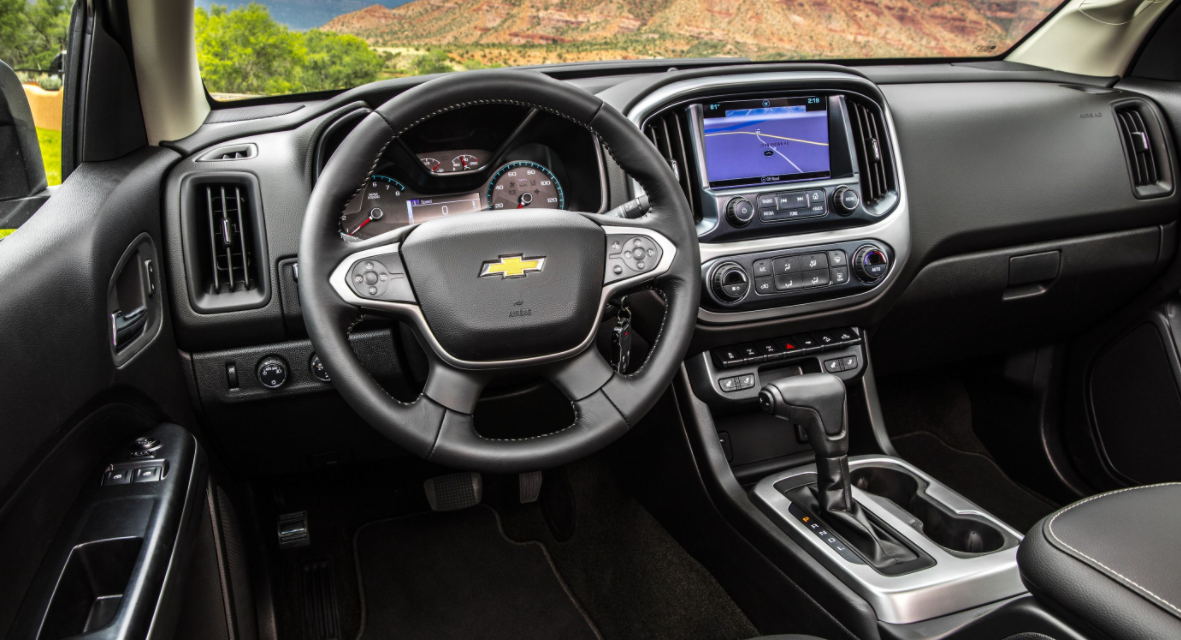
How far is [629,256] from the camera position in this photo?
1440 mm

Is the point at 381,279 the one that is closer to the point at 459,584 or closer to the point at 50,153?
the point at 50,153

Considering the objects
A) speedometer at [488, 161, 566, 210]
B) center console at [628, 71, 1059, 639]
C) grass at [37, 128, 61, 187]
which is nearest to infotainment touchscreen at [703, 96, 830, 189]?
center console at [628, 71, 1059, 639]

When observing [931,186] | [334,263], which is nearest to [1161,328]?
[931,186]

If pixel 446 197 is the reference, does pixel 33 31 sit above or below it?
above

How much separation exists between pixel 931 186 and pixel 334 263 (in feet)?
5.14

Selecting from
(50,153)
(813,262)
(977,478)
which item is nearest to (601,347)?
(813,262)

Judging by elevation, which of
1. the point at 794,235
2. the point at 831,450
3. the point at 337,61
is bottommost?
the point at 831,450

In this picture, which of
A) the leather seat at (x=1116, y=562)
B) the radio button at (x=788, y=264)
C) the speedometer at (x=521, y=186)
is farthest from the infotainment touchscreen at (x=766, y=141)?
the leather seat at (x=1116, y=562)

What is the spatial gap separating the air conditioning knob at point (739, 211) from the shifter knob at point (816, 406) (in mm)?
386

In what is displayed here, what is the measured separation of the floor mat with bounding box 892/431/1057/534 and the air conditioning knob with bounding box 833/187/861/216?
1.20 meters

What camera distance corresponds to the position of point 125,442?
140 centimetres

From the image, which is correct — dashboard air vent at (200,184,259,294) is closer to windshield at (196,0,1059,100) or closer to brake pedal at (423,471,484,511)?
windshield at (196,0,1059,100)

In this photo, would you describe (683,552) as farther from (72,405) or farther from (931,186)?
(72,405)

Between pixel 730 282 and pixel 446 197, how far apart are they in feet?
2.23
